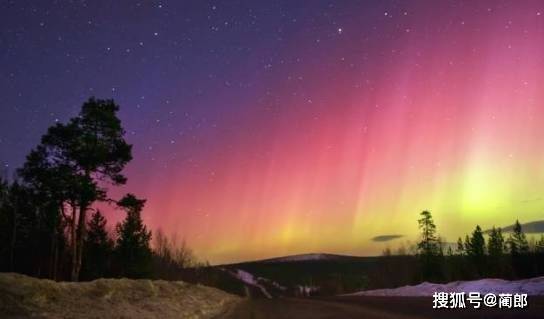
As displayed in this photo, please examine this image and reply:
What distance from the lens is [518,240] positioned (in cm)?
13612

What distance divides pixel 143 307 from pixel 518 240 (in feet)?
444

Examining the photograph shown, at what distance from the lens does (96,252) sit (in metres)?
57.7

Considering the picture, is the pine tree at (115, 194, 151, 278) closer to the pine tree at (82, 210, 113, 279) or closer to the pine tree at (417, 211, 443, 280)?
the pine tree at (82, 210, 113, 279)

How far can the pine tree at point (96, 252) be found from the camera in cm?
5316

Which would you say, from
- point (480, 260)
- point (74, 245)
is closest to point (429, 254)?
point (480, 260)

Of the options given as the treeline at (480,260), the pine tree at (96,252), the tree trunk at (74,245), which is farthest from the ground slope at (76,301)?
the treeline at (480,260)

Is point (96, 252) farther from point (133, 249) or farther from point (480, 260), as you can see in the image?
point (480, 260)

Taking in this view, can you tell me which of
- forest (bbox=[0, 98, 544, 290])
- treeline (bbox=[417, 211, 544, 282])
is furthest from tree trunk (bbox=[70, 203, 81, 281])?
treeline (bbox=[417, 211, 544, 282])

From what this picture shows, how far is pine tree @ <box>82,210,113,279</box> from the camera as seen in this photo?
53.2 metres

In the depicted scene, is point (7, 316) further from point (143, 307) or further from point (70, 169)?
point (70, 169)

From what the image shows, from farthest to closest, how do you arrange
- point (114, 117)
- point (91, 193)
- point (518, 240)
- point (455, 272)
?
point (518, 240), point (455, 272), point (114, 117), point (91, 193)

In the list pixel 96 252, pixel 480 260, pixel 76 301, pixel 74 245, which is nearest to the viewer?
pixel 76 301

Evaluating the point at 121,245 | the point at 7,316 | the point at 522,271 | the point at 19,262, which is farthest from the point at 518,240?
the point at 7,316

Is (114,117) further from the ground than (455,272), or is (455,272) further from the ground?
(114,117)
